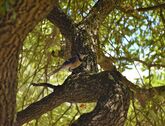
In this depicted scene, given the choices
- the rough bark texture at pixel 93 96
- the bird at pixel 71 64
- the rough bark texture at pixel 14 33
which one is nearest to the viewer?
the rough bark texture at pixel 14 33

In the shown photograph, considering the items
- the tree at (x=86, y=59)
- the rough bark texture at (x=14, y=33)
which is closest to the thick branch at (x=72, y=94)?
the tree at (x=86, y=59)

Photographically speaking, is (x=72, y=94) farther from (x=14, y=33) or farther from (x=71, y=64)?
(x=14, y=33)

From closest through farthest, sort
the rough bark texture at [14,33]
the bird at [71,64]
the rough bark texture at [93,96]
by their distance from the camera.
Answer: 1. the rough bark texture at [14,33]
2. the rough bark texture at [93,96]
3. the bird at [71,64]

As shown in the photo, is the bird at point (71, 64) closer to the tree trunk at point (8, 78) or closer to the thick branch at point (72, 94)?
the thick branch at point (72, 94)

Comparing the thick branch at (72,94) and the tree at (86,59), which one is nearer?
the tree at (86,59)

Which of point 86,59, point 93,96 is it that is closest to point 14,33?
point 93,96

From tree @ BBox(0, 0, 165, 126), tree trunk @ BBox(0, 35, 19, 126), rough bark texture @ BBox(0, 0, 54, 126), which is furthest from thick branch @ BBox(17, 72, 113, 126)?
rough bark texture @ BBox(0, 0, 54, 126)

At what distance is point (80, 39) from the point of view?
13.5 ft

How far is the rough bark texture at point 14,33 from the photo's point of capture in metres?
2.20

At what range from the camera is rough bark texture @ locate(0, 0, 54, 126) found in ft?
7.22

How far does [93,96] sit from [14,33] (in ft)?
4.47

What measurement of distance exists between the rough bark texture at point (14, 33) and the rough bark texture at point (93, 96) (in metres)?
0.84

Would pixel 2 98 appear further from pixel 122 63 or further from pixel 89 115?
pixel 122 63

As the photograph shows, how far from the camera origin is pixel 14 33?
226 cm
